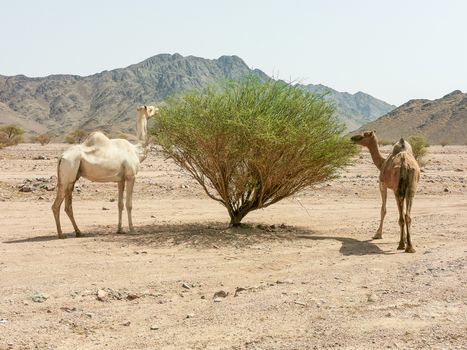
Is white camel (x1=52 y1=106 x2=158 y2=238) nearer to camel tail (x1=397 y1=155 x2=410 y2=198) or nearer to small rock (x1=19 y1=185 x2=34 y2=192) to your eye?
camel tail (x1=397 y1=155 x2=410 y2=198)

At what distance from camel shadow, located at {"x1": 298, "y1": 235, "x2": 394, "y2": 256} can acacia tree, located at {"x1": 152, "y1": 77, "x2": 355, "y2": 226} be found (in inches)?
52.2

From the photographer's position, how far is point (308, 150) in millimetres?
10852

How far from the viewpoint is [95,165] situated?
10711 mm

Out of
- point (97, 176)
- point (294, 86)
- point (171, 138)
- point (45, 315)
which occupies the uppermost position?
point (294, 86)

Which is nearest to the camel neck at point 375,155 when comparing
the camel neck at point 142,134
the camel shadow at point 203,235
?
the camel shadow at point 203,235

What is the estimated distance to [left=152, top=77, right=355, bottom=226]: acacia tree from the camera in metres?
10.4

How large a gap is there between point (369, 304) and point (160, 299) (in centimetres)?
248

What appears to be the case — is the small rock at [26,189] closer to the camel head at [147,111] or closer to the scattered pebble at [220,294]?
the camel head at [147,111]

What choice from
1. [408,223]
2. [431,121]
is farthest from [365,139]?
[431,121]

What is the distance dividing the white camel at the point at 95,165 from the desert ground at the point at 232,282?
0.81m

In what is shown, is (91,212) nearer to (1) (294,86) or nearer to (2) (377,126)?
(1) (294,86)

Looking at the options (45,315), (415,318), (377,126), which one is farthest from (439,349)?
(377,126)

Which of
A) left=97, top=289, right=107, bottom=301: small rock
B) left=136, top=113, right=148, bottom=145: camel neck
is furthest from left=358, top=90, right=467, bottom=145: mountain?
left=97, top=289, right=107, bottom=301: small rock

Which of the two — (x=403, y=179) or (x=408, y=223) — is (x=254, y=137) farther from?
(x=408, y=223)
